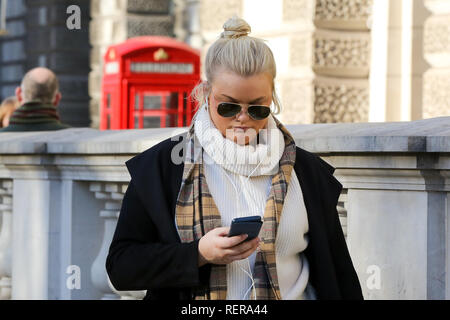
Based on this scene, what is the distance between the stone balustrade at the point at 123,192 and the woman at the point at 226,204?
A: 2.41 feet

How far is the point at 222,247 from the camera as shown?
243 cm

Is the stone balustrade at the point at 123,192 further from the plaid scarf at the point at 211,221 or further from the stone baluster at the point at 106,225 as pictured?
the plaid scarf at the point at 211,221

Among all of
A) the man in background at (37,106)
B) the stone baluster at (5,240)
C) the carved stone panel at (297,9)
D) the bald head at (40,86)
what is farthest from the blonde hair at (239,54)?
the carved stone panel at (297,9)

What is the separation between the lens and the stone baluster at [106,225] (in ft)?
15.2

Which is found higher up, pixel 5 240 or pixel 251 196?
pixel 251 196

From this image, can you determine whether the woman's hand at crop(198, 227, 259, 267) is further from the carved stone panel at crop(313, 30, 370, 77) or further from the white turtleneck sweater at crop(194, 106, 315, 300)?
the carved stone panel at crop(313, 30, 370, 77)

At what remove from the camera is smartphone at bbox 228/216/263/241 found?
2385 millimetres

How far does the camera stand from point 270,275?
2.57 meters

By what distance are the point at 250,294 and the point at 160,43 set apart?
1043cm

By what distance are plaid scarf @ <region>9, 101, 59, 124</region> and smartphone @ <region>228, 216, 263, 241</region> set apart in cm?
399

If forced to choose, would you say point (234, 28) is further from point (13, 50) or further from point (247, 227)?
point (13, 50)

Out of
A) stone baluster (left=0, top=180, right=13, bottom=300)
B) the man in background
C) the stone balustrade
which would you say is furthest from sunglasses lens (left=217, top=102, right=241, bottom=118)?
the man in background

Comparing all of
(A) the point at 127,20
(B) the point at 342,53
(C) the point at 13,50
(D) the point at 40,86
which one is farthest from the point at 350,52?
(C) the point at 13,50

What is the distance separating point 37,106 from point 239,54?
3.88 metres
